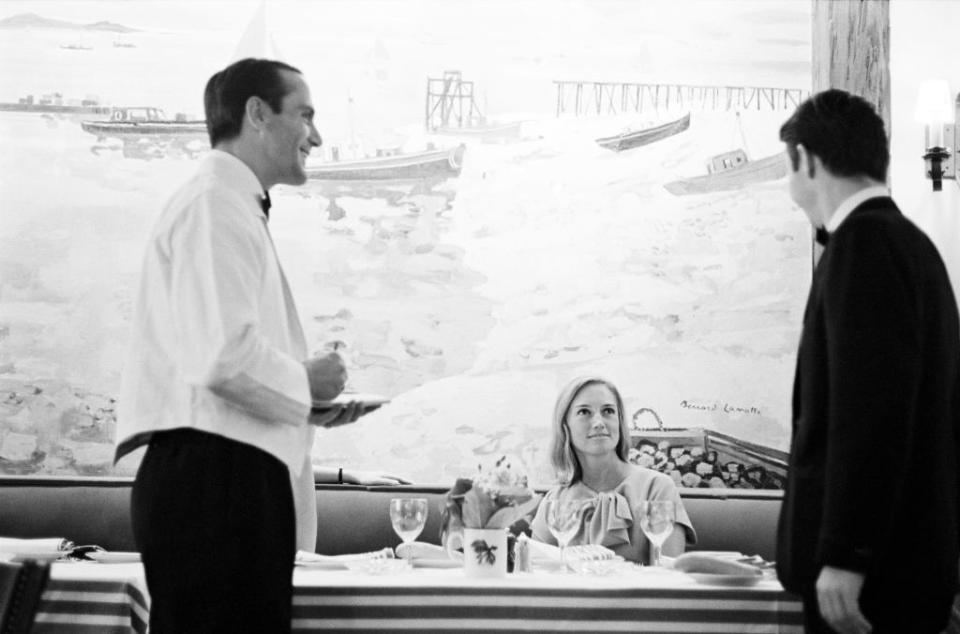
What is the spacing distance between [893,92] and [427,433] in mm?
2030

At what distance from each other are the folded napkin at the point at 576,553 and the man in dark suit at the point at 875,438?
950 millimetres

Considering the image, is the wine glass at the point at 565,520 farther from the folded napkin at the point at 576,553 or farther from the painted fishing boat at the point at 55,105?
the painted fishing boat at the point at 55,105

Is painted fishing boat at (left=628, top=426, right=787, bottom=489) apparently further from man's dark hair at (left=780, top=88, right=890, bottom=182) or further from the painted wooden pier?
man's dark hair at (left=780, top=88, right=890, bottom=182)

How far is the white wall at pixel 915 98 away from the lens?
14.1ft

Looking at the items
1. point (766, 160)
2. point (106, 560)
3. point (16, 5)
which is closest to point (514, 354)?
point (766, 160)

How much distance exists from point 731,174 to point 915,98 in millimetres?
701

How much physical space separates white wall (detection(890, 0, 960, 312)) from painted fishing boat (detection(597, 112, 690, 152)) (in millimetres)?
744

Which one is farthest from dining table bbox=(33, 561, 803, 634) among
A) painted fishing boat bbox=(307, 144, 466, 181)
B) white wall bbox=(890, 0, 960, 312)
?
white wall bbox=(890, 0, 960, 312)

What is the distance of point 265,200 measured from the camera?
2.08 metres

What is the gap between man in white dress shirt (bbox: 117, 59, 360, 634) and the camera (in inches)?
69.1

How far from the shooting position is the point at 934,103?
4199mm

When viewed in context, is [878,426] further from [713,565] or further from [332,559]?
[332,559]

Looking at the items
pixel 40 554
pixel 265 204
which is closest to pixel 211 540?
pixel 265 204

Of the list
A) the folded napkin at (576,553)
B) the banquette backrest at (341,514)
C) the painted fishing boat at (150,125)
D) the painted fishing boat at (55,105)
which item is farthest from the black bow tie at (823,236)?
the painted fishing boat at (55,105)
